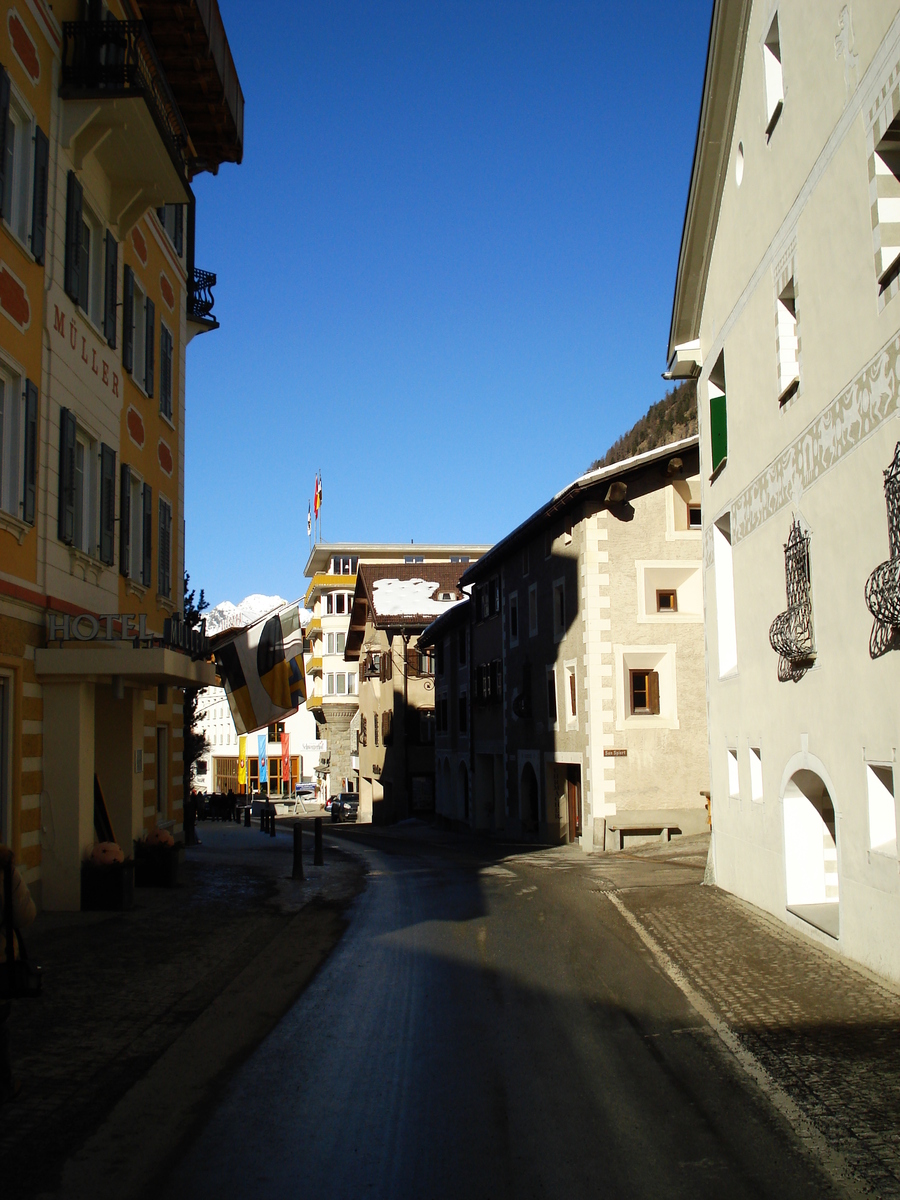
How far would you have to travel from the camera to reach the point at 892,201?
31.6ft

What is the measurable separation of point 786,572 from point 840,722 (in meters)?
2.28

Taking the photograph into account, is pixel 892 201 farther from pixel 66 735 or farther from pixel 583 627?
pixel 583 627

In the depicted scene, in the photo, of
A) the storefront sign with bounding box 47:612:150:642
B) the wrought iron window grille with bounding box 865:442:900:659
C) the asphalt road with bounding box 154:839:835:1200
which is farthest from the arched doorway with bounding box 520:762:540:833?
the wrought iron window grille with bounding box 865:442:900:659

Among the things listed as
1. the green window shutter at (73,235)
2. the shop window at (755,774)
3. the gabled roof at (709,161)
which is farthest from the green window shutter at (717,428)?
the green window shutter at (73,235)

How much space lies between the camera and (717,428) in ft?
55.1

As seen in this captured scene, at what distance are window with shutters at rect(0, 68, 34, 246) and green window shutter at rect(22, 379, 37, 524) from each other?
179 centimetres

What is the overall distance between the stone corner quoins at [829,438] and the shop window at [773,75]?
4.09 meters

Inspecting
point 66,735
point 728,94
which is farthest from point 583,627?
point 66,735

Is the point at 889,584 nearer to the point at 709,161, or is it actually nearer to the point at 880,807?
the point at 880,807

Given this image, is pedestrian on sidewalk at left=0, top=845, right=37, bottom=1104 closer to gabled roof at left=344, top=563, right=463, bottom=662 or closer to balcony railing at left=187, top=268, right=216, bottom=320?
balcony railing at left=187, top=268, right=216, bottom=320

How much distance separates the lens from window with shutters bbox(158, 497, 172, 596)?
789 inches

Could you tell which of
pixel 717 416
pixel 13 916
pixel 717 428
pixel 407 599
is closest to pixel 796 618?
pixel 717 428

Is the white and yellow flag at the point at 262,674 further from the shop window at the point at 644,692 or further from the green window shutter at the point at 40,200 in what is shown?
the shop window at the point at 644,692

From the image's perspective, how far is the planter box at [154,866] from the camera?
16641 millimetres
